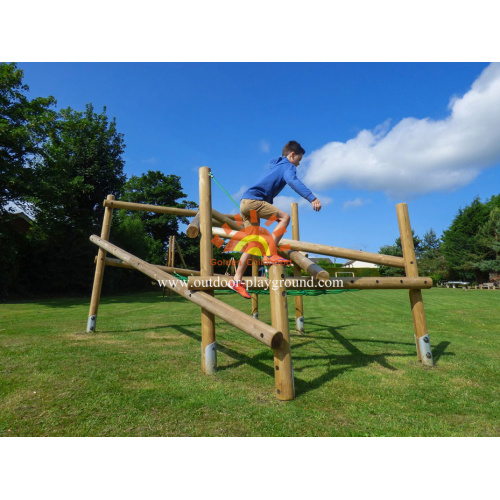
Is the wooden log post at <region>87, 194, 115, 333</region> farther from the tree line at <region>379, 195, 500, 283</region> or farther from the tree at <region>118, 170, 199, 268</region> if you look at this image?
the tree line at <region>379, 195, 500, 283</region>

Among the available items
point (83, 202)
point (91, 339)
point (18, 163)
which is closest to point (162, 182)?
point (83, 202)

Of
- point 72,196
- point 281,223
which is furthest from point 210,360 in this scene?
point 72,196

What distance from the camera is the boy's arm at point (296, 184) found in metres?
3.79

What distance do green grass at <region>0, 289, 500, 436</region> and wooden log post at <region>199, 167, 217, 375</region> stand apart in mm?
217

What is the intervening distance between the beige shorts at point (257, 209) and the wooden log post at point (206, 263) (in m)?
0.60

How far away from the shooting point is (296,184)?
3887 mm

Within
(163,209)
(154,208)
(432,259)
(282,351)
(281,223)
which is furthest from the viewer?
(432,259)

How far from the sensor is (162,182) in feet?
146

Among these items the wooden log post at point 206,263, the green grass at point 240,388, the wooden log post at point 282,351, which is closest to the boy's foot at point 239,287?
the wooden log post at point 206,263

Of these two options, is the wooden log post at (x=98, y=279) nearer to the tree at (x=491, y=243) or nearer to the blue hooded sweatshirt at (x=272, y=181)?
the blue hooded sweatshirt at (x=272, y=181)

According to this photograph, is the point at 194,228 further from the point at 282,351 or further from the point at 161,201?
the point at 161,201

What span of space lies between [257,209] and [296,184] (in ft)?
2.11

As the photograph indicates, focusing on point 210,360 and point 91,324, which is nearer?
point 210,360

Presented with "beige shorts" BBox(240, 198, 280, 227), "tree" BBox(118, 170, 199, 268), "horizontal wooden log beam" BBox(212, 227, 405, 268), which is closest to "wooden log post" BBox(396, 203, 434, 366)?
"horizontal wooden log beam" BBox(212, 227, 405, 268)
